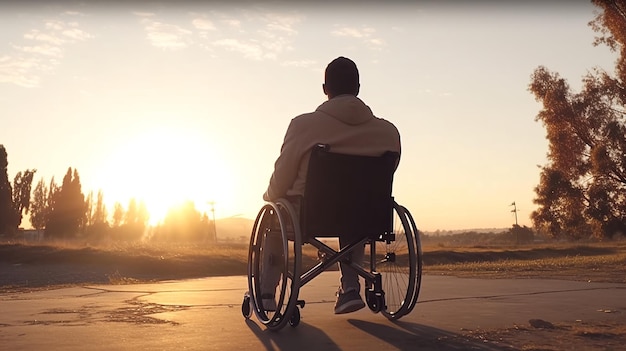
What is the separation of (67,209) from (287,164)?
52.0 meters

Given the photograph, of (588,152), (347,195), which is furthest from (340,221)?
(588,152)

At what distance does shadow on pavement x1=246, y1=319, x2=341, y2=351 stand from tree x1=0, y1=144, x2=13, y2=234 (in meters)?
43.6

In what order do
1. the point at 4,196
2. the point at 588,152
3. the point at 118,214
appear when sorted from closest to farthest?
the point at 588,152
the point at 4,196
the point at 118,214

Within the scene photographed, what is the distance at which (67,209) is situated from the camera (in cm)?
5141

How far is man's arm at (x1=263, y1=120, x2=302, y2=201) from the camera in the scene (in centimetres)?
338

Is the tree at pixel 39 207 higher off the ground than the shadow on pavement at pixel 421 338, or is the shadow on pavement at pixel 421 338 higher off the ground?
the tree at pixel 39 207

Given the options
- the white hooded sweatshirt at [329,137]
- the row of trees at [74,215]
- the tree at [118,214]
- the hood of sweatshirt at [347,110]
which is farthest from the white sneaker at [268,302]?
the tree at [118,214]

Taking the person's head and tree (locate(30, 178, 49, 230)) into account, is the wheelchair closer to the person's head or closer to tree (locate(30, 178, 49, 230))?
the person's head

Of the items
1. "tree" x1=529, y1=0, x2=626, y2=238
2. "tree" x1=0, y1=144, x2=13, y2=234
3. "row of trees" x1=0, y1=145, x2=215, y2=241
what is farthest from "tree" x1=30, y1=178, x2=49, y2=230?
"tree" x1=529, y1=0, x2=626, y2=238

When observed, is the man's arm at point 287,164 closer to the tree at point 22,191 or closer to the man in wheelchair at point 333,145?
the man in wheelchair at point 333,145

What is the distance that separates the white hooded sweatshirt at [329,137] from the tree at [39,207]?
58.3 meters

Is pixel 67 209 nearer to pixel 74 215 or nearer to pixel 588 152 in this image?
Answer: pixel 74 215

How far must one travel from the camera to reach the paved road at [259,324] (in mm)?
2729

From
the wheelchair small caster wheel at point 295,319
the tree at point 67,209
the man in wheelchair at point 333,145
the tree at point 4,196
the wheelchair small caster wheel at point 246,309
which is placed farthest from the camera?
the tree at point 67,209
